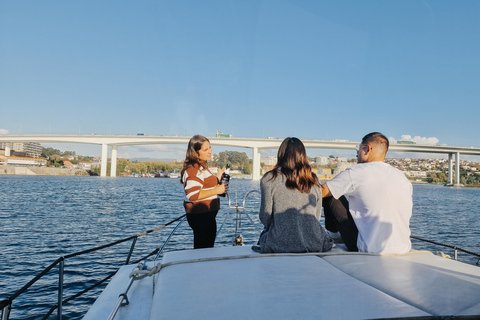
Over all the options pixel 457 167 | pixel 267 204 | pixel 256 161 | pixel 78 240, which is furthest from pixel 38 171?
pixel 267 204

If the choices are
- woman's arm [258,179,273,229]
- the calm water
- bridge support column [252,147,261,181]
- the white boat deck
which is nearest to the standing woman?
the calm water

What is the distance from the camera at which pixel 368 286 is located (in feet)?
5.27

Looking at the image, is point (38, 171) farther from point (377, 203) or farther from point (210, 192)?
point (377, 203)

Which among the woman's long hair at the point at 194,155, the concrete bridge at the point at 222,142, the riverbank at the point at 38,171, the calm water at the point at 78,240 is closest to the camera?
the woman's long hair at the point at 194,155

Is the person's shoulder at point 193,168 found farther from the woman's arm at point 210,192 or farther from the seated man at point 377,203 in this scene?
the seated man at point 377,203

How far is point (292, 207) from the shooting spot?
243cm

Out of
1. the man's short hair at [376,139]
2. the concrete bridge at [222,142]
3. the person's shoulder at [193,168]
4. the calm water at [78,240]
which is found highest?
the concrete bridge at [222,142]

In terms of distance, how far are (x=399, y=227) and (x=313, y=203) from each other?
64cm

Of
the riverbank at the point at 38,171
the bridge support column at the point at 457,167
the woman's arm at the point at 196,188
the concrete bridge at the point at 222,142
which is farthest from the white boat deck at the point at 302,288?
the riverbank at the point at 38,171

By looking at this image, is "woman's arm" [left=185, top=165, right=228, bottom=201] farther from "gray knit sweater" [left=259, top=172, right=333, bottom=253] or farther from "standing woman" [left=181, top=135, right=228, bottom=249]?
"gray knit sweater" [left=259, top=172, right=333, bottom=253]

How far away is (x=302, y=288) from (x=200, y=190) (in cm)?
191

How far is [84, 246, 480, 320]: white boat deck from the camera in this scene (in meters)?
1.34

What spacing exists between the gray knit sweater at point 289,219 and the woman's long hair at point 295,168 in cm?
4

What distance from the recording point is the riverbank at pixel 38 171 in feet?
274
